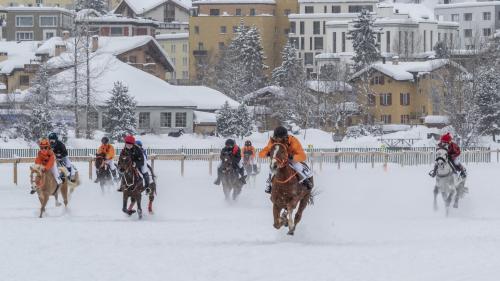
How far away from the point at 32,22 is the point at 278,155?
16022 cm

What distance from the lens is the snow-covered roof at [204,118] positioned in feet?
325

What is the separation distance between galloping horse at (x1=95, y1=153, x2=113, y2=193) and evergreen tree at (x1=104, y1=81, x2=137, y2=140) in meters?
39.2

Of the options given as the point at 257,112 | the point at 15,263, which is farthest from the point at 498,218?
the point at 257,112

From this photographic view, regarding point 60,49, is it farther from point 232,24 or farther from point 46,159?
point 46,159

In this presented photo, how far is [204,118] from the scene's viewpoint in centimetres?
9994

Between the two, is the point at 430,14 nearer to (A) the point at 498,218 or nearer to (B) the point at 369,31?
(B) the point at 369,31

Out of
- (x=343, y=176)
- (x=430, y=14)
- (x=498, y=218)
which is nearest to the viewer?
(x=498, y=218)

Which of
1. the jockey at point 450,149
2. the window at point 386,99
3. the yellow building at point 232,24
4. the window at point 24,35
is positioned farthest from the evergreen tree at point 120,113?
the window at point 24,35

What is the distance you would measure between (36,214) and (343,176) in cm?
2368

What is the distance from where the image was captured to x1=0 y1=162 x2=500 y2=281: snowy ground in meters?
16.9

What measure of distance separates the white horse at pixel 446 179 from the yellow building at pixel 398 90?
77.9 meters

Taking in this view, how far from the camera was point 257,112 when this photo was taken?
372 feet

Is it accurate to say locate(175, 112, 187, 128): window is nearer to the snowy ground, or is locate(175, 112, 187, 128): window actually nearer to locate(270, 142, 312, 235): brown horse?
the snowy ground

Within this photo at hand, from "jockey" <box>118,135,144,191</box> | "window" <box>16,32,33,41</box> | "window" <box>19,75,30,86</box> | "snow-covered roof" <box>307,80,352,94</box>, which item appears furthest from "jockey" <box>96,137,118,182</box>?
"window" <box>16,32,33,41</box>
